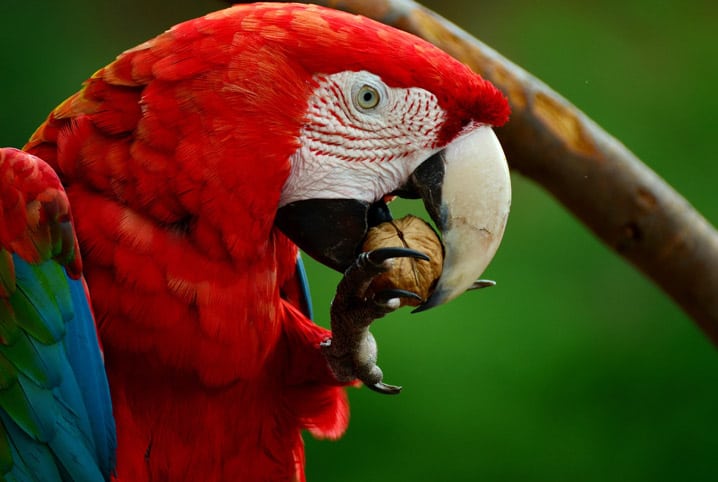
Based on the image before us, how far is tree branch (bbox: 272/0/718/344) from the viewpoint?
70.6 inches

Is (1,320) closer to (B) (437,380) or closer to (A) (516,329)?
(B) (437,380)

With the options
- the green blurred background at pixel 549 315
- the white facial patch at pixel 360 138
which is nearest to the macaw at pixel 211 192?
the white facial patch at pixel 360 138

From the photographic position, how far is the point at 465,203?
4.33 feet

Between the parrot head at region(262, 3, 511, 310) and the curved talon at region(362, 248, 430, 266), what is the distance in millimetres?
77

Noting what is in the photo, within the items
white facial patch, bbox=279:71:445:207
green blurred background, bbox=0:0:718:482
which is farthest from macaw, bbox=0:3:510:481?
green blurred background, bbox=0:0:718:482

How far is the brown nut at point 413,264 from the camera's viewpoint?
4.36ft

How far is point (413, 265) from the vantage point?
4.38ft

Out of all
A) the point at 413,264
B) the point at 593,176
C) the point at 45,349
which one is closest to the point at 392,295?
the point at 413,264

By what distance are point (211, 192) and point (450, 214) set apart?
0.33 meters

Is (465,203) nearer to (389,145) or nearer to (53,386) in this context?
(389,145)

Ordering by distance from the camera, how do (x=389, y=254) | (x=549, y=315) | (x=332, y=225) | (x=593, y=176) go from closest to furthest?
(x=389, y=254) < (x=332, y=225) < (x=593, y=176) < (x=549, y=315)

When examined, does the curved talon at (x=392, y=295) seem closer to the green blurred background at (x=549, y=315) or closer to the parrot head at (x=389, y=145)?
the parrot head at (x=389, y=145)

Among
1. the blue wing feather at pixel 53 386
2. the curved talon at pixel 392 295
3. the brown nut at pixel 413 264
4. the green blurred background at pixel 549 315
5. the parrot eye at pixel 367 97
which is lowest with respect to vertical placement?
the green blurred background at pixel 549 315

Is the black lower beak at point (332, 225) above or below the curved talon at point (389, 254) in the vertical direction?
below
